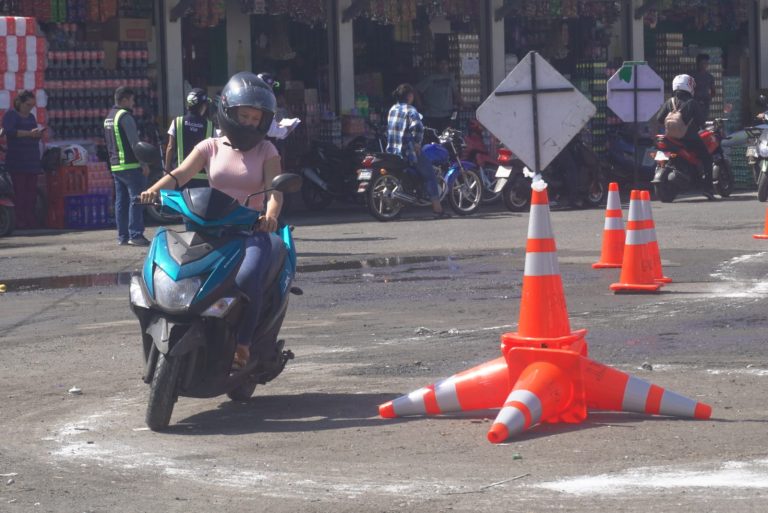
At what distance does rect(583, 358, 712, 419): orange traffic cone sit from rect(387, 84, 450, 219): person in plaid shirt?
1359cm

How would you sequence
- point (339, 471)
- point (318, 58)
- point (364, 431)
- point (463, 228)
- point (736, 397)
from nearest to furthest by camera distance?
point (339, 471) → point (364, 431) → point (736, 397) → point (463, 228) → point (318, 58)

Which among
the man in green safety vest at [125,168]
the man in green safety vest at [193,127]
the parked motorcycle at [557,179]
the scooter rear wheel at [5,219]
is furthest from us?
the parked motorcycle at [557,179]

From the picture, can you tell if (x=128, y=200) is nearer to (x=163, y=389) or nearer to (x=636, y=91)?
(x=636, y=91)

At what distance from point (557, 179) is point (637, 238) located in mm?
10214

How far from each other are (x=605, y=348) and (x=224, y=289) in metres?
3.29

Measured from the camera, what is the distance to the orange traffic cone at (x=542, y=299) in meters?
7.82

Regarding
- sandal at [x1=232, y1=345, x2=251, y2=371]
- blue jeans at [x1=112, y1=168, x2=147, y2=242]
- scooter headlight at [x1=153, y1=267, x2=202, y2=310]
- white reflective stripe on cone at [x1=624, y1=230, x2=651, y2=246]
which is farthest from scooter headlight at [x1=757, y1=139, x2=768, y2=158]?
scooter headlight at [x1=153, y1=267, x2=202, y2=310]

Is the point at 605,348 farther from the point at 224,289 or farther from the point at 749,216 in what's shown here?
the point at 749,216

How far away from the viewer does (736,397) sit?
26.9 ft

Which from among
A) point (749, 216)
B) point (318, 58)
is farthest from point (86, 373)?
point (318, 58)

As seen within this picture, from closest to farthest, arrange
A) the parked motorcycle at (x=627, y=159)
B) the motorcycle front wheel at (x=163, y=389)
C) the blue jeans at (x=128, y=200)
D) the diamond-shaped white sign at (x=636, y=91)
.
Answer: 1. the motorcycle front wheel at (x=163, y=389)
2. the blue jeans at (x=128, y=200)
3. the diamond-shaped white sign at (x=636, y=91)
4. the parked motorcycle at (x=627, y=159)

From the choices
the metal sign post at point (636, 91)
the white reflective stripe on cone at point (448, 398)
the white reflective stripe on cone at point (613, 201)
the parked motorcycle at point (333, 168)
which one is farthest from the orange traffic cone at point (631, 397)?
the parked motorcycle at point (333, 168)

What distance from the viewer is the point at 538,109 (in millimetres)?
9086

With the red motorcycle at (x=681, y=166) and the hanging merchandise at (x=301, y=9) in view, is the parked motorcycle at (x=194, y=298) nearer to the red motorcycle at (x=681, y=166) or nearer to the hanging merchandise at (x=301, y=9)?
the red motorcycle at (x=681, y=166)
